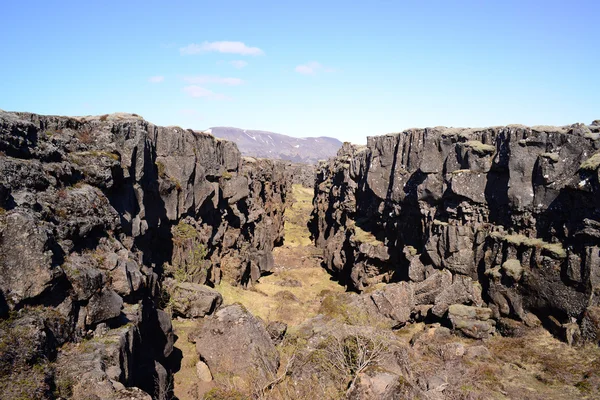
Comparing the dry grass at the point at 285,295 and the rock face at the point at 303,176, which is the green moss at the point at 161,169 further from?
the rock face at the point at 303,176

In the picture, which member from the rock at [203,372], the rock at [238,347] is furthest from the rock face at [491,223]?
the rock at [203,372]

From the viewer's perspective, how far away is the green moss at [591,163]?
2660cm

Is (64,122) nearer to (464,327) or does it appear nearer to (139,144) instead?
(139,144)

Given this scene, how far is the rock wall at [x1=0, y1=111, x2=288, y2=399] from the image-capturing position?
13.0 meters

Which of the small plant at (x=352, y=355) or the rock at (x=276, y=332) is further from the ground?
the small plant at (x=352, y=355)

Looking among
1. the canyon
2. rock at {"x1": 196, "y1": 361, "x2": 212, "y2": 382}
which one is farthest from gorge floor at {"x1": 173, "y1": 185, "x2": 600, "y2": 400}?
rock at {"x1": 196, "y1": 361, "x2": 212, "y2": 382}

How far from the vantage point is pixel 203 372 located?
22344mm

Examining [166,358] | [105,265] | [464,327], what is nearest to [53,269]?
[105,265]

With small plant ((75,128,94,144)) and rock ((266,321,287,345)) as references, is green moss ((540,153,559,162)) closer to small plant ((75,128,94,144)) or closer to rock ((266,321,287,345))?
rock ((266,321,287,345))

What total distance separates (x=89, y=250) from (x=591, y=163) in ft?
105

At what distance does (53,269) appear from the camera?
47.2 ft

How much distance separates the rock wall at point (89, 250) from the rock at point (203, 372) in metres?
1.99

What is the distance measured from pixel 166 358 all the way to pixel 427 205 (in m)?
28.6

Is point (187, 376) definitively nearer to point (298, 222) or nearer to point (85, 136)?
point (85, 136)
